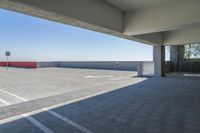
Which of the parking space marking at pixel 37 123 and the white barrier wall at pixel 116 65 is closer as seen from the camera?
the parking space marking at pixel 37 123

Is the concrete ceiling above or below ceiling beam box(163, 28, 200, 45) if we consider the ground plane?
above

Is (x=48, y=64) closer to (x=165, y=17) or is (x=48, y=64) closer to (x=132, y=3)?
(x=132, y=3)

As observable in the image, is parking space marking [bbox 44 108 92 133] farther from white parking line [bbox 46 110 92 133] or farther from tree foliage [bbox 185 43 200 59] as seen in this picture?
tree foliage [bbox 185 43 200 59]

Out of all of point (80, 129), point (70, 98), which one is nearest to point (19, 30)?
point (70, 98)

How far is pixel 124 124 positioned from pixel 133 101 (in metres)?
1.90

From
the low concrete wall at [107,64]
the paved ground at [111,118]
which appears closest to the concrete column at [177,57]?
the low concrete wall at [107,64]

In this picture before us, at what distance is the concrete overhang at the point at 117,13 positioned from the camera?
4.03 m

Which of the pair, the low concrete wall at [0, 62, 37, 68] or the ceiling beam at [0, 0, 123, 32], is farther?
Result: the low concrete wall at [0, 62, 37, 68]

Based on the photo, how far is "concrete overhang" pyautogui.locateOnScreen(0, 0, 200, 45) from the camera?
4.03m

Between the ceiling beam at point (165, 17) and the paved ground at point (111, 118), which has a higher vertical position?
the ceiling beam at point (165, 17)

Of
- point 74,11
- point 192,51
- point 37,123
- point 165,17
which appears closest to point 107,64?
point 192,51

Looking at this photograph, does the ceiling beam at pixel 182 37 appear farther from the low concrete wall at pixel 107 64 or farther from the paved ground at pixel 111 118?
the low concrete wall at pixel 107 64

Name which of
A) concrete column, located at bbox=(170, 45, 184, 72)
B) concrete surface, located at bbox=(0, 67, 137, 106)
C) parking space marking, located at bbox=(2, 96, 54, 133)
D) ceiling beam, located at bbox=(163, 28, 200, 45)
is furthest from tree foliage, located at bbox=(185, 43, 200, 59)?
parking space marking, located at bbox=(2, 96, 54, 133)

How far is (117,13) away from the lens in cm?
639
